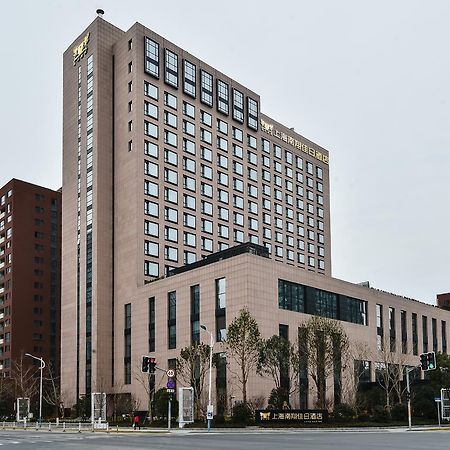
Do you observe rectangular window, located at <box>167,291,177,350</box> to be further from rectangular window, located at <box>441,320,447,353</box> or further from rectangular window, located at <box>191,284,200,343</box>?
rectangular window, located at <box>441,320,447,353</box>

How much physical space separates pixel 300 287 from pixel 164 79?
119ft

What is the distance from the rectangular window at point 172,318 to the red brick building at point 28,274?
5715 centimetres

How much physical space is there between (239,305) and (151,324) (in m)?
16.9

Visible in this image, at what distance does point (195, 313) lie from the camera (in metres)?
84.6

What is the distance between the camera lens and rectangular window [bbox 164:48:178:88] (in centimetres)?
10100

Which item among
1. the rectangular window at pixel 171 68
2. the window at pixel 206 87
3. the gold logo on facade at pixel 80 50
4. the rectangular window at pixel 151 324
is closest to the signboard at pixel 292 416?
the rectangular window at pixel 151 324

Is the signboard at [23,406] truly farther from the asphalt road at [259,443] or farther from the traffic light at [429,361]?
the traffic light at [429,361]

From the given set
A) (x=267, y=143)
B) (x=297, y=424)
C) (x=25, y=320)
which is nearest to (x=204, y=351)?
(x=297, y=424)

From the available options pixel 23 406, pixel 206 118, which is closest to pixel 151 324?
pixel 23 406

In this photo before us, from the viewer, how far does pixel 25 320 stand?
138375 mm

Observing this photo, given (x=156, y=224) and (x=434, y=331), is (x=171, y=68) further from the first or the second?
(x=434, y=331)

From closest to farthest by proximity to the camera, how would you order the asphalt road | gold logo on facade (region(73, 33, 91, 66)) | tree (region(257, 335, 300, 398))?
the asphalt road → tree (region(257, 335, 300, 398)) → gold logo on facade (region(73, 33, 91, 66))

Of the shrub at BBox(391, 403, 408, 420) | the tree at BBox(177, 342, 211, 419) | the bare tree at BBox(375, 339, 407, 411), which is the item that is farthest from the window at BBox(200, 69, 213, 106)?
the shrub at BBox(391, 403, 408, 420)

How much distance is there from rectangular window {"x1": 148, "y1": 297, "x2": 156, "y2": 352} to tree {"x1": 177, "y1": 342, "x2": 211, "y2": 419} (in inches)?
455
